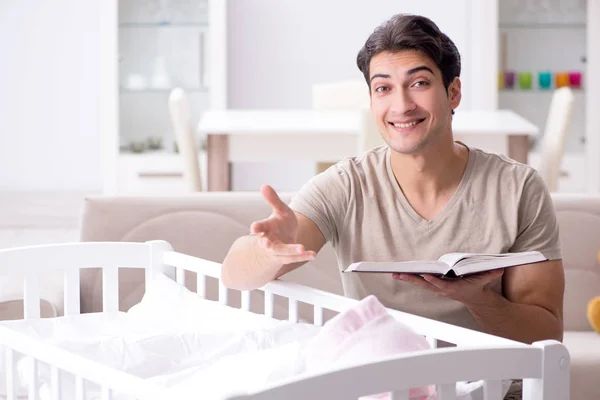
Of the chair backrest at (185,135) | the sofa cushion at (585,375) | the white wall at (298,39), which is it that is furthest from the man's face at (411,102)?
the white wall at (298,39)

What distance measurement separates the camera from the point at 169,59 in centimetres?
532

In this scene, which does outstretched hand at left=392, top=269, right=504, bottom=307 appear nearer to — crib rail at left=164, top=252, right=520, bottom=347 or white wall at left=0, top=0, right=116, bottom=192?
crib rail at left=164, top=252, right=520, bottom=347

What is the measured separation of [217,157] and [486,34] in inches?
79.5

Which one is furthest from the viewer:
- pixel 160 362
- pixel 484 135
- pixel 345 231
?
pixel 484 135

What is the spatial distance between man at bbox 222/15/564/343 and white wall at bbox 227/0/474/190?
3980 millimetres

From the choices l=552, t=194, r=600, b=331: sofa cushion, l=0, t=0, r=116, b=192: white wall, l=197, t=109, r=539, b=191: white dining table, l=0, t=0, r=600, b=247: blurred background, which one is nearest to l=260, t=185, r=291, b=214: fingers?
l=552, t=194, r=600, b=331: sofa cushion

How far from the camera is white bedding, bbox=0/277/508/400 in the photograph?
124cm

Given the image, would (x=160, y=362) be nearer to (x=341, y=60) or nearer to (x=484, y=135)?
(x=484, y=135)

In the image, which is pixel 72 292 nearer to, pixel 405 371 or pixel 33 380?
pixel 33 380

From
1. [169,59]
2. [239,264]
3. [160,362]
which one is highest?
[169,59]

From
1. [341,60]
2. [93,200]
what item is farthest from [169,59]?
[93,200]

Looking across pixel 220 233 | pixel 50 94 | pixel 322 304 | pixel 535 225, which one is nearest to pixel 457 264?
pixel 322 304

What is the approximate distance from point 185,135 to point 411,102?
2.35 m

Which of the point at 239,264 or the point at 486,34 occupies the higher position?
the point at 486,34
